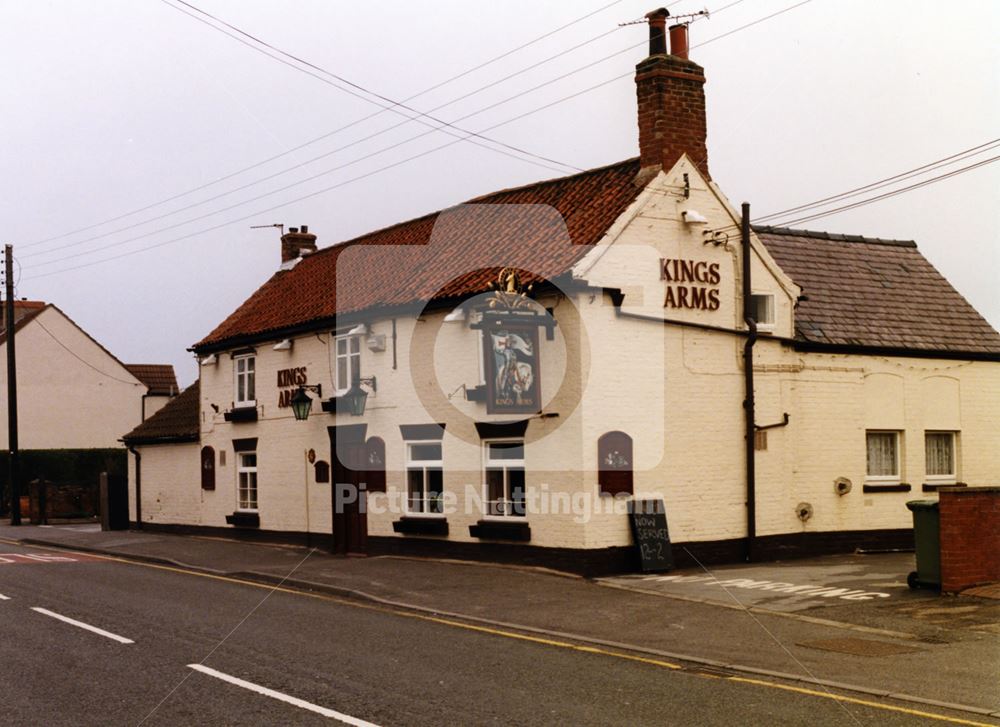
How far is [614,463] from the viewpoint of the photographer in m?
19.0

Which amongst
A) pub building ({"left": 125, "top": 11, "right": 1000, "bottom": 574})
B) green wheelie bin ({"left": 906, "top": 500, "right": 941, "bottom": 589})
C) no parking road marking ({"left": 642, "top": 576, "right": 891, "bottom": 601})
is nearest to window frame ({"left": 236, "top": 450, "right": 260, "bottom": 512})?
pub building ({"left": 125, "top": 11, "right": 1000, "bottom": 574})

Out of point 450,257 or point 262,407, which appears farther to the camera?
point 262,407

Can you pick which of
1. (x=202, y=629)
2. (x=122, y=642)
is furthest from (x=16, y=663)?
(x=202, y=629)

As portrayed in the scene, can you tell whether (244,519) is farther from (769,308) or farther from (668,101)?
(668,101)

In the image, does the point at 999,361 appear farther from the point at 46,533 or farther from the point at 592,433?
the point at 46,533

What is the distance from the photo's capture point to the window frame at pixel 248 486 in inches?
1115

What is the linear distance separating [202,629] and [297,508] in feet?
41.7

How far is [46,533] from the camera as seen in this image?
33.7 metres

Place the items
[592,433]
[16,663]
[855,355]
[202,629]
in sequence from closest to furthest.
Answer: [16,663], [202,629], [592,433], [855,355]

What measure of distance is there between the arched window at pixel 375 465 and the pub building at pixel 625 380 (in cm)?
7

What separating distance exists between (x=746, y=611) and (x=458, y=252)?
1099 cm

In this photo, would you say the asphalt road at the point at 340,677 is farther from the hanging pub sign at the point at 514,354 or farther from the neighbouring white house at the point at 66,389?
the neighbouring white house at the point at 66,389

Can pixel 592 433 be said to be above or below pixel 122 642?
above

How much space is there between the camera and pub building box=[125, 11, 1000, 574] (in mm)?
19172
